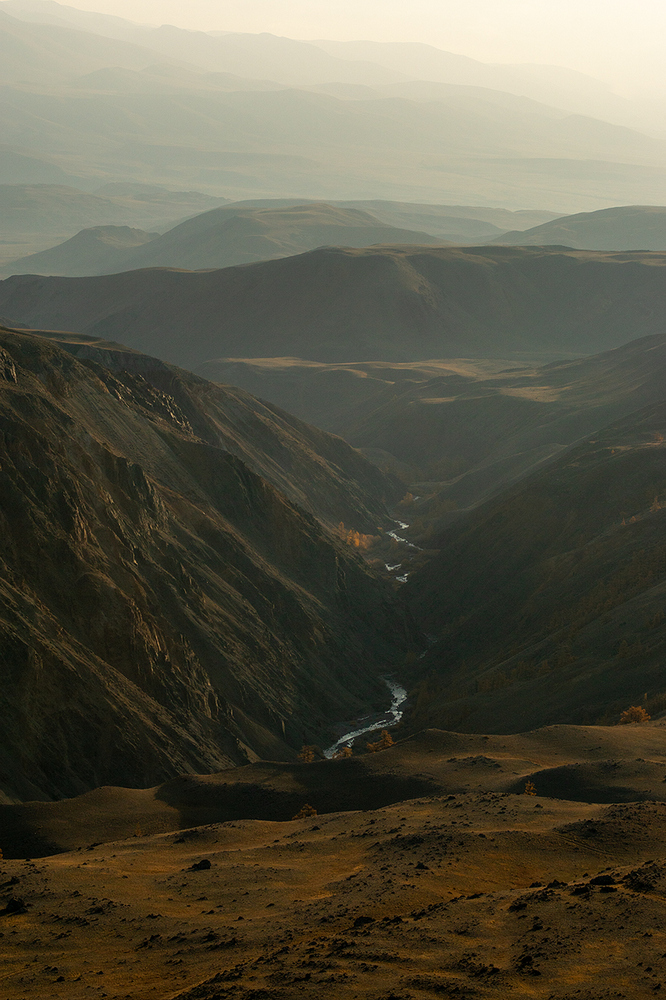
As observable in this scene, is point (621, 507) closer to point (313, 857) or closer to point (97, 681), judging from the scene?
point (97, 681)

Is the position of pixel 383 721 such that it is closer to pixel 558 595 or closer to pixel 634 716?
pixel 558 595

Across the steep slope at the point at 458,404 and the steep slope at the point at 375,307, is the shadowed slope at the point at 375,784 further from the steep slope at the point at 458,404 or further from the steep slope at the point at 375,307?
the steep slope at the point at 375,307

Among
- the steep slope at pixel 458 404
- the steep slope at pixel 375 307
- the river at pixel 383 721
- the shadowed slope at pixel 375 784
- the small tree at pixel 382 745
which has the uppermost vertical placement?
the steep slope at pixel 375 307

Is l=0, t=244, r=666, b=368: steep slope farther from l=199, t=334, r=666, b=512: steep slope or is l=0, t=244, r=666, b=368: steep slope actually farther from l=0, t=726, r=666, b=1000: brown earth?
l=0, t=726, r=666, b=1000: brown earth

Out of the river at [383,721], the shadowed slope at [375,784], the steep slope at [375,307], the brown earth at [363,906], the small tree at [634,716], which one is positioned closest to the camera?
the brown earth at [363,906]

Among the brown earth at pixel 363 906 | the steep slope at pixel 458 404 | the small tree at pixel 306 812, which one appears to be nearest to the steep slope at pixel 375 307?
the steep slope at pixel 458 404

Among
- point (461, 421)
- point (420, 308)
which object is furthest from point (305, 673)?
point (420, 308)

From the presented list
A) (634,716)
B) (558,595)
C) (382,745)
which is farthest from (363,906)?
(558,595)
